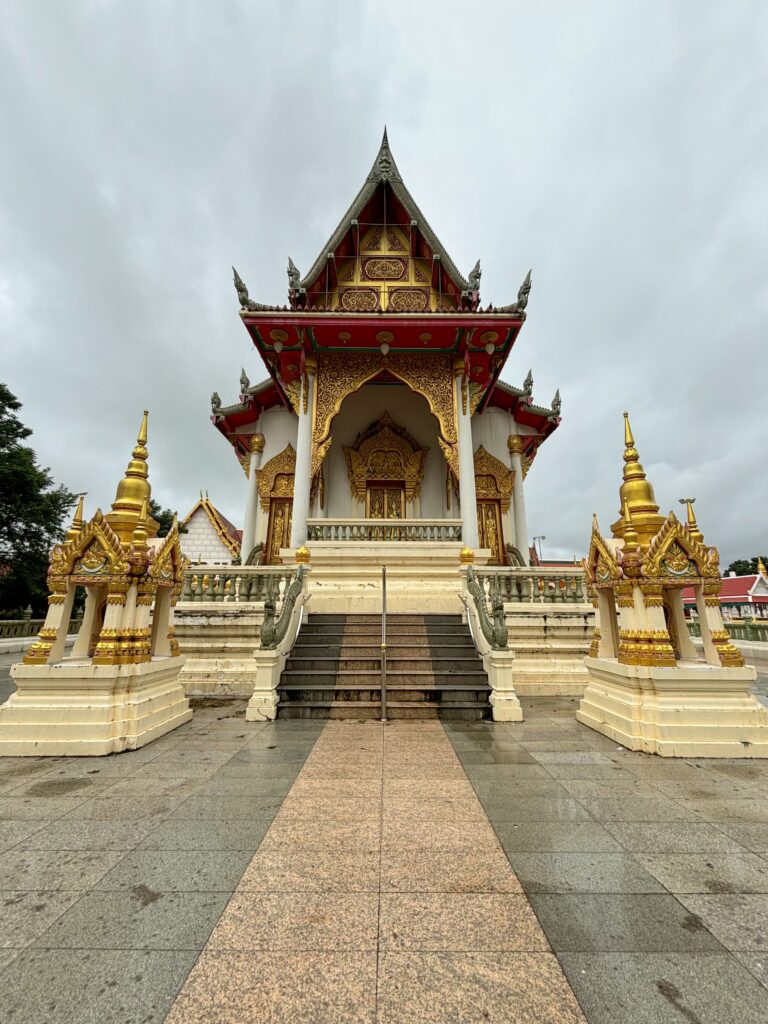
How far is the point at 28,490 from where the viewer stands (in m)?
21.4

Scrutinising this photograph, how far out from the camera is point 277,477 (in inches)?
563

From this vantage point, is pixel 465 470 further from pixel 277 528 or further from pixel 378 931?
pixel 378 931

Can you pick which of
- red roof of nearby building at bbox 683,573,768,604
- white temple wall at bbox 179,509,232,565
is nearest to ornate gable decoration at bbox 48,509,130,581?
white temple wall at bbox 179,509,232,565

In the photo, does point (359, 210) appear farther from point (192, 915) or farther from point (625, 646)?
point (192, 915)

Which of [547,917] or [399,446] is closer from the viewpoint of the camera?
[547,917]

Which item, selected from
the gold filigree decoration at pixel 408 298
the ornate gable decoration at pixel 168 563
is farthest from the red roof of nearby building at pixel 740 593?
the ornate gable decoration at pixel 168 563

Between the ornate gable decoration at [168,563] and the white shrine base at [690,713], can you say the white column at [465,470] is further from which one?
the ornate gable decoration at [168,563]

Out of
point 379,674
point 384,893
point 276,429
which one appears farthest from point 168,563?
point 276,429

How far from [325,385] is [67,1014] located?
38.9ft

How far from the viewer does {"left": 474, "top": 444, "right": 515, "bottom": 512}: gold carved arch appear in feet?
47.3

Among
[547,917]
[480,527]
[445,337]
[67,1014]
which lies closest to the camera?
[67,1014]

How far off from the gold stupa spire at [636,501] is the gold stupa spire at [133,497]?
558cm

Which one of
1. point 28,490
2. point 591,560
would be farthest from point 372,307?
point 28,490

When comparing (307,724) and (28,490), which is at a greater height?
(28,490)
